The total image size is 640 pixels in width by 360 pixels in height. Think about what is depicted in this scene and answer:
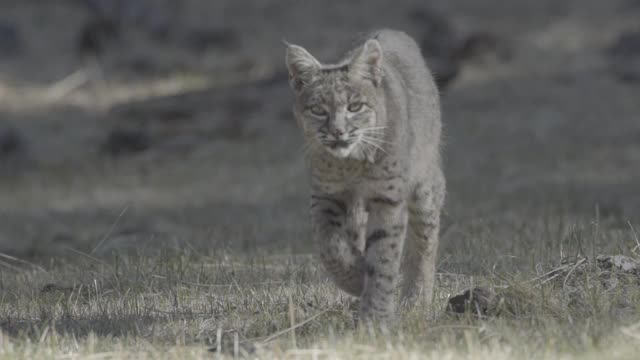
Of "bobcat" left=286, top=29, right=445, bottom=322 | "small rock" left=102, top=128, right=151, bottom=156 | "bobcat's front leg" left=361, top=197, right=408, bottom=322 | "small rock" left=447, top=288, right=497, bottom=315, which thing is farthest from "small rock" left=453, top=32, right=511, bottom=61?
"small rock" left=447, top=288, right=497, bottom=315

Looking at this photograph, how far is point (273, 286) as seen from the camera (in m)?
8.65

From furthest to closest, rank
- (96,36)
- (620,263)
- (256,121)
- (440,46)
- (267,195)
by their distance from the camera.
→ (96,36), (440,46), (256,121), (267,195), (620,263)

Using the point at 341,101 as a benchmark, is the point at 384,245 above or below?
below

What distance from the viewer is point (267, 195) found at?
52.1ft

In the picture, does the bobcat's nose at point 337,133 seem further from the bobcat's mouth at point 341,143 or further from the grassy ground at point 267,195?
the grassy ground at point 267,195

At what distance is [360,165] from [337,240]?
0.48 meters

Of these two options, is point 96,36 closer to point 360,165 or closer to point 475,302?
point 360,165

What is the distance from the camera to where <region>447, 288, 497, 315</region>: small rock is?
7.19m

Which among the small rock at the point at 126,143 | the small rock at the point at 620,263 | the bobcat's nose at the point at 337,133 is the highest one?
the small rock at the point at 126,143

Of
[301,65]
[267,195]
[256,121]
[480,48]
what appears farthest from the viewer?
[480,48]

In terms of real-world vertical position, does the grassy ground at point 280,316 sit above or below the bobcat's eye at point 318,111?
below

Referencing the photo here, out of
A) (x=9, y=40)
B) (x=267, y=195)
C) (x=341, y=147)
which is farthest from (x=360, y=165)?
(x=9, y=40)

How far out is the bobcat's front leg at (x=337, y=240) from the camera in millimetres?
7637

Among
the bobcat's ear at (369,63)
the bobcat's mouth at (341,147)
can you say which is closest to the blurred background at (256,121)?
the bobcat's ear at (369,63)
